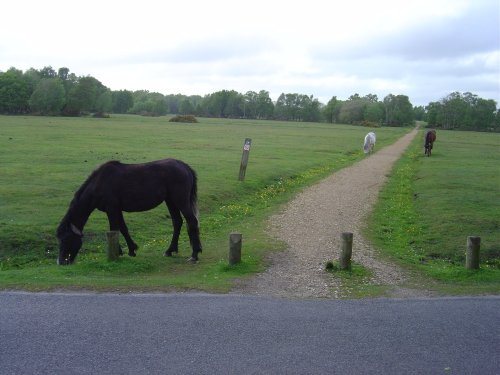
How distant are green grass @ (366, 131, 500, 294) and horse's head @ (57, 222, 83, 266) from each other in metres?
7.43

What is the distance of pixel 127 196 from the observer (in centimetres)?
1214

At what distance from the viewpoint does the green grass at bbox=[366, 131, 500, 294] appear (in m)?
10.8

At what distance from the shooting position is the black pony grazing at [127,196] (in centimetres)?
1181

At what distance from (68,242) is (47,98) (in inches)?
4963

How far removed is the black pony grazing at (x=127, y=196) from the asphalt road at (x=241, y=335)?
10.9ft

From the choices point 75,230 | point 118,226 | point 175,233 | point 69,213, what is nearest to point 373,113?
point 175,233

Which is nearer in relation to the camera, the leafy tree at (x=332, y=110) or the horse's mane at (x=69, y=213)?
the horse's mane at (x=69, y=213)

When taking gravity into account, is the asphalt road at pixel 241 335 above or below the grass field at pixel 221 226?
above

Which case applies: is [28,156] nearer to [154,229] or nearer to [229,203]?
[229,203]

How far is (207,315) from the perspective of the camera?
25.2 ft

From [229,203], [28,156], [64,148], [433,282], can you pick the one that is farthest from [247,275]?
[64,148]

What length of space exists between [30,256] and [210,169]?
1642 cm

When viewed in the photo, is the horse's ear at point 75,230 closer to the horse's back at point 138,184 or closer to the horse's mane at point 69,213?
the horse's mane at point 69,213

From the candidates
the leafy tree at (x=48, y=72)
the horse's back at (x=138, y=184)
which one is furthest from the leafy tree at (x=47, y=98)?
the horse's back at (x=138, y=184)
